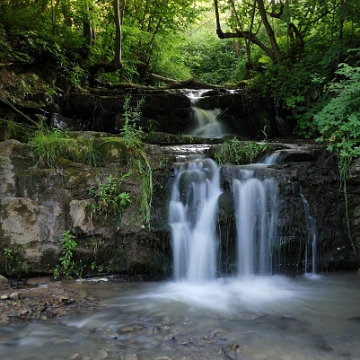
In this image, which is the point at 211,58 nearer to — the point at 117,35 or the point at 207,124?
the point at 117,35

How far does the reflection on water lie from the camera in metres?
3.06

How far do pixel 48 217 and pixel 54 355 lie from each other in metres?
2.38

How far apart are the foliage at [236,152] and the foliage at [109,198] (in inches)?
75.1

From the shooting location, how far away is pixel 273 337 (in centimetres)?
336

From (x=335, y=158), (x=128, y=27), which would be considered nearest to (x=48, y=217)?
(x=335, y=158)

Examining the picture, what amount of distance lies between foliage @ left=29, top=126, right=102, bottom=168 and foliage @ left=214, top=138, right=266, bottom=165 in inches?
83.4

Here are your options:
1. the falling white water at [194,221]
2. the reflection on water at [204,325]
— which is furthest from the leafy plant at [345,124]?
the falling white water at [194,221]

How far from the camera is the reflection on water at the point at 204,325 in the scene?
3.06 meters

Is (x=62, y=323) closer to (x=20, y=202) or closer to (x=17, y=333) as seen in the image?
(x=17, y=333)

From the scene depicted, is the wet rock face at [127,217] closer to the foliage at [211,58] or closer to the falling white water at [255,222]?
the falling white water at [255,222]

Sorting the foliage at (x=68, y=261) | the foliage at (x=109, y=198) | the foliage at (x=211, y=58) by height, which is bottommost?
the foliage at (x=68, y=261)

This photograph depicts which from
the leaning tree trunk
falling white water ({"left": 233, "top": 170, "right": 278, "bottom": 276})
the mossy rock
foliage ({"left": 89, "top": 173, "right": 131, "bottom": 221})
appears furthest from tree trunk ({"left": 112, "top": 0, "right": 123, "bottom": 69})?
falling white water ({"left": 233, "top": 170, "right": 278, "bottom": 276})

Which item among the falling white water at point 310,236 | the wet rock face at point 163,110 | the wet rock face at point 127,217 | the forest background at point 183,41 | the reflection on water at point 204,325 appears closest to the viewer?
the reflection on water at point 204,325

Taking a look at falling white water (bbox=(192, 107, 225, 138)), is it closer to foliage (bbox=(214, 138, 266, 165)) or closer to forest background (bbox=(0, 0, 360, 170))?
forest background (bbox=(0, 0, 360, 170))
